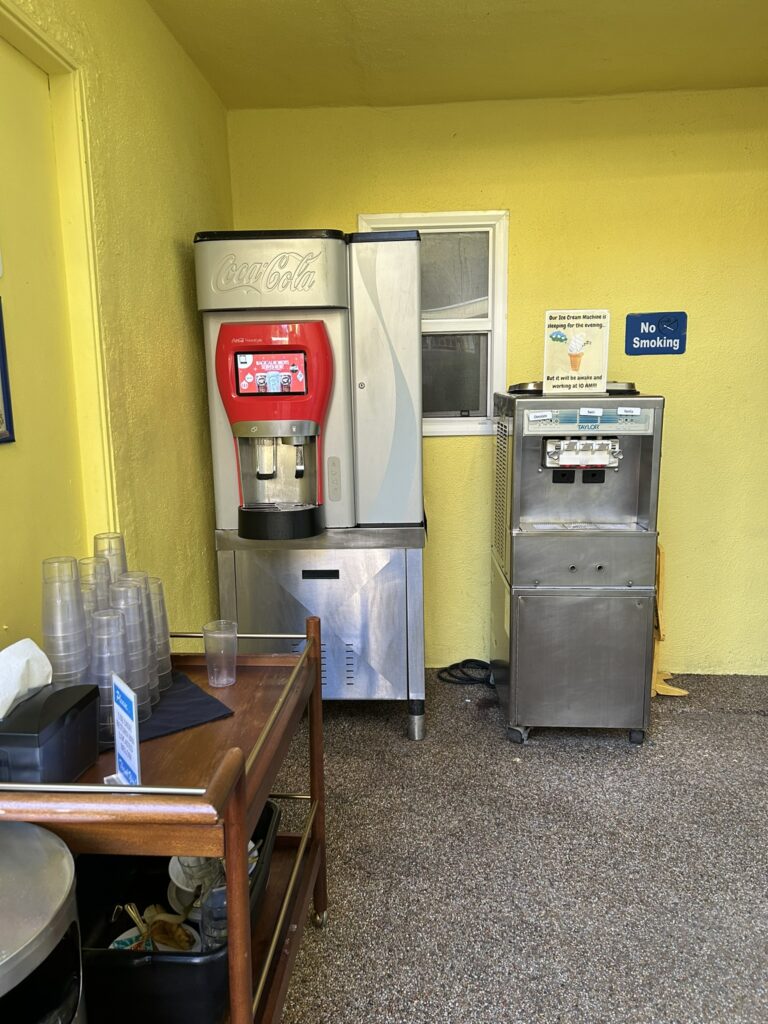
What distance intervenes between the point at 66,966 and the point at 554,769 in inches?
76.1

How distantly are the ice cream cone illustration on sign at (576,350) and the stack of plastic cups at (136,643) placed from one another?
6.10ft

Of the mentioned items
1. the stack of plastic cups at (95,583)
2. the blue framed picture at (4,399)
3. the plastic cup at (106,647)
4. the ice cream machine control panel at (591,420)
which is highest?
the blue framed picture at (4,399)

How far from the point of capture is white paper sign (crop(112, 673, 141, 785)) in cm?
100

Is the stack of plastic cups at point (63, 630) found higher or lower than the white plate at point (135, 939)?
higher

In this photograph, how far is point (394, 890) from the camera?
1867 millimetres

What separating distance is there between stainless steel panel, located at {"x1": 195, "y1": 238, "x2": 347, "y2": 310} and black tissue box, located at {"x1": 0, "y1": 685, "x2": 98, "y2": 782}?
5.15 ft

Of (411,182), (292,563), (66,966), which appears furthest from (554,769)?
(411,182)

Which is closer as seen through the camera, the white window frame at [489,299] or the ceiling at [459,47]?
the ceiling at [459,47]

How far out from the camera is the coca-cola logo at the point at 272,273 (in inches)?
90.0

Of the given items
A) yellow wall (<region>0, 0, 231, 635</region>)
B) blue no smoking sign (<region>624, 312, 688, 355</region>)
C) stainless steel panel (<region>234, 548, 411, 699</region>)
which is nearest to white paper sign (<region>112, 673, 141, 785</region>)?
yellow wall (<region>0, 0, 231, 635</region>)

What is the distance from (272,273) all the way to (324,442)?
1.97 feet

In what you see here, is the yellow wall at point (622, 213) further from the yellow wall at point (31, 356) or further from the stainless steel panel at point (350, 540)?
the yellow wall at point (31, 356)

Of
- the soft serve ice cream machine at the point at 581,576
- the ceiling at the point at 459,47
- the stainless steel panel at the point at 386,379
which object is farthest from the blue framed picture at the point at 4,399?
the soft serve ice cream machine at the point at 581,576

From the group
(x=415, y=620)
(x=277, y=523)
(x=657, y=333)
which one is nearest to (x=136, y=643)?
(x=277, y=523)
